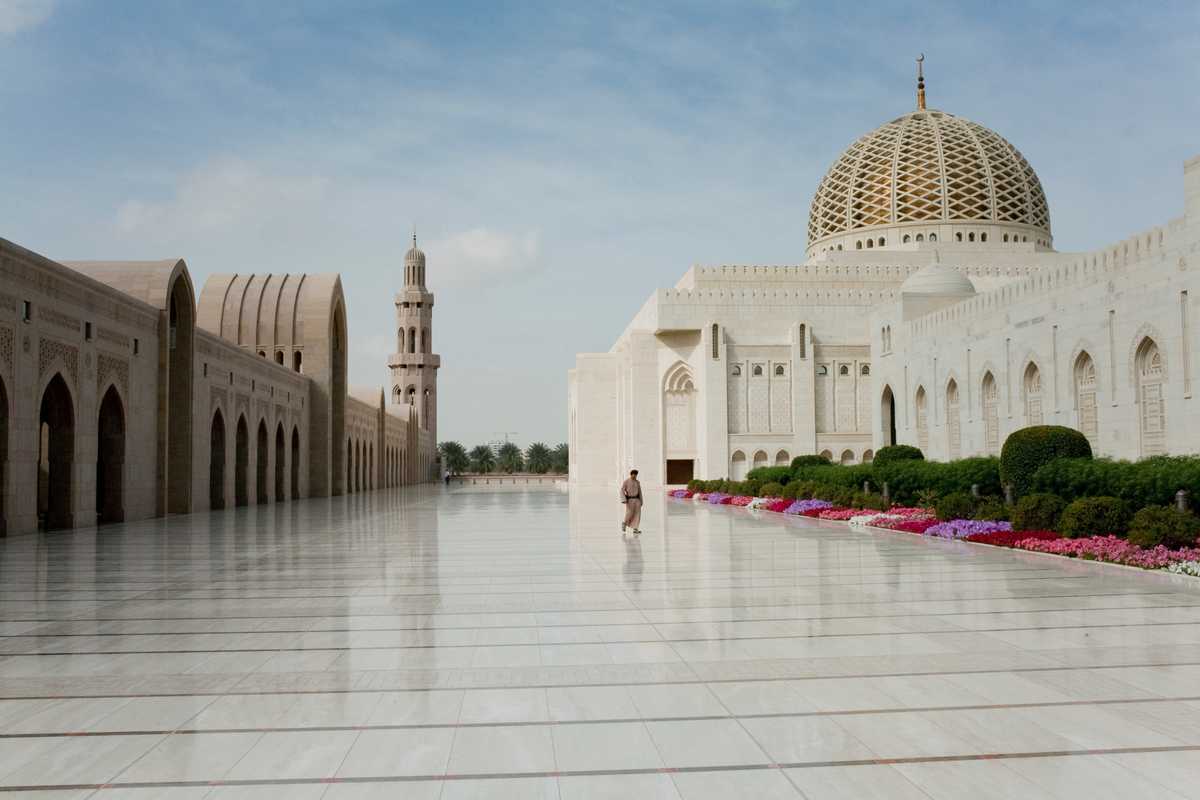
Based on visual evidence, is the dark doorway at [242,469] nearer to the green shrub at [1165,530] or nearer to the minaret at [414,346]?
the green shrub at [1165,530]

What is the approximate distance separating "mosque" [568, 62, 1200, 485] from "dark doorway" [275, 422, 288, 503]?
1233 cm

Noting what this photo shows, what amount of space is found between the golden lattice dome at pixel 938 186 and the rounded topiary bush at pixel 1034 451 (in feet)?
81.2

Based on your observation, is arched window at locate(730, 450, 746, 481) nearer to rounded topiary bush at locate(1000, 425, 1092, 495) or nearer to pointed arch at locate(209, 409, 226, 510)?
pointed arch at locate(209, 409, 226, 510)

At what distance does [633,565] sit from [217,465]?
13.7 m

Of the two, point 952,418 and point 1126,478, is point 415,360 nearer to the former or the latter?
point 952,418

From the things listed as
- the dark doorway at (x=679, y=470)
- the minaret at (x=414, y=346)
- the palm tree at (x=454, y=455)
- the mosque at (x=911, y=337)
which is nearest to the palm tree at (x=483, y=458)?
the palm tree at (x=454, y=455)

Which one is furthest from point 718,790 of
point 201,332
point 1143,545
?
point 201,332

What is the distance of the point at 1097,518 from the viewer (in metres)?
9.48

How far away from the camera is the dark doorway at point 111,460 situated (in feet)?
49.6

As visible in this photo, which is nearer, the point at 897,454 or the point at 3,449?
the point at 3,449

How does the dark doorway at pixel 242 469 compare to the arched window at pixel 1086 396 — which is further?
the dark doorway at pixel 242 469

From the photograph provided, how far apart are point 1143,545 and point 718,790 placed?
7.06 meters

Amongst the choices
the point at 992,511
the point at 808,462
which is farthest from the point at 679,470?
the point at 992,511

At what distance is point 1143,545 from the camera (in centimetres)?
855
